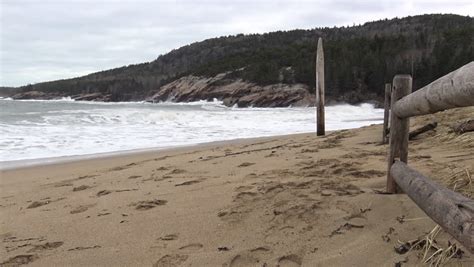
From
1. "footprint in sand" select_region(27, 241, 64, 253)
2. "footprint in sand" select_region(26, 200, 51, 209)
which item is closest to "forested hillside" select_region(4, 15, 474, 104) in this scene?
"footprint in sand" select_region(26, 200, 51, 209)

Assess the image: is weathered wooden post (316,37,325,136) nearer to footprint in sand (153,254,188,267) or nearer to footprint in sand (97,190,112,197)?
footprint in sand (97,190,112,197)

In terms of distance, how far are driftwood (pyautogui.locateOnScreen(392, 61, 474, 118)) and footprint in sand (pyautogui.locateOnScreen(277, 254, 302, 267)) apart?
1.13 m

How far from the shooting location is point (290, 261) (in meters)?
2.58

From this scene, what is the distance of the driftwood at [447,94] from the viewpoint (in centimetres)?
173

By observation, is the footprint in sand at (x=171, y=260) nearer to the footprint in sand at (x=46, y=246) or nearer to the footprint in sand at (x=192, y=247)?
the footprint in sand at (x=192, y=247)

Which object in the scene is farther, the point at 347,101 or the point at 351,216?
the point at 347,101

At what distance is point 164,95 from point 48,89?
67.7m

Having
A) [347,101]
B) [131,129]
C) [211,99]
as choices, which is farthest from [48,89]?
[131,129]

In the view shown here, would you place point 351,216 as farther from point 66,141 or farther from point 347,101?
point 347,101

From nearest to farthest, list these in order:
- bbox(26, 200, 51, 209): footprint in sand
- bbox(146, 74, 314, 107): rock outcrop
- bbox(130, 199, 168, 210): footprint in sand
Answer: bbox(130, 199, 168, 210): footprint in sand → bbox(26, 200, 51, 209): footprint in sand → bbox(146, 74, 314, 107): rock outcrop

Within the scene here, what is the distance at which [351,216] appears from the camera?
3105 millimetres

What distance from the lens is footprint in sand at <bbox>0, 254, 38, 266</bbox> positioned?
9.65 feet

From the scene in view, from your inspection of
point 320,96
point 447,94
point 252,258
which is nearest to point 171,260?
point 252,258

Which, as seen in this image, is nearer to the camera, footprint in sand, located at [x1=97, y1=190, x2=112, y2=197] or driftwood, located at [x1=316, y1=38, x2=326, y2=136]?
footprint in sand, located at [x1=97, y1=190, x2=112, y2=197]
